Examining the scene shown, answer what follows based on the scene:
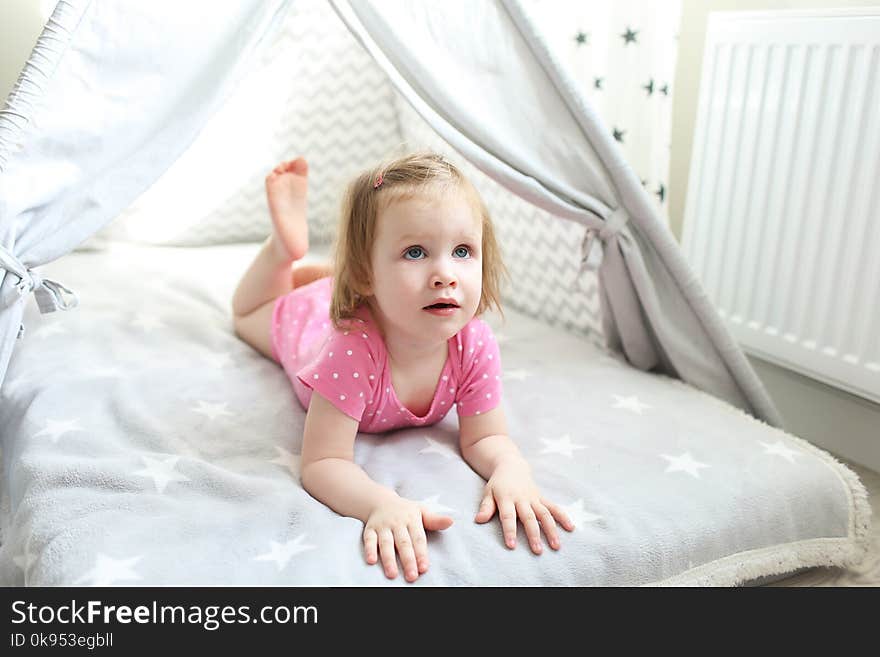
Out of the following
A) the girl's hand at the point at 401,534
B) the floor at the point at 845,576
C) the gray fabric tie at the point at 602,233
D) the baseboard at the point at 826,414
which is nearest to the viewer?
the girl's hand at the point at 401,534

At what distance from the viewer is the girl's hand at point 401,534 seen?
3.22 ft

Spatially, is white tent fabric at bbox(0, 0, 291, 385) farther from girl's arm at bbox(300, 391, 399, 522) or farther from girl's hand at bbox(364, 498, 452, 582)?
girl's hand at bbox(364, 498, 452, 582)

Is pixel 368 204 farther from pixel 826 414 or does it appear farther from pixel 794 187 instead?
pixel 826 414

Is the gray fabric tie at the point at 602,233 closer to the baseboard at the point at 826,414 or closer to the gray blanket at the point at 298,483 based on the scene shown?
the gray blanket at the point at 298,483

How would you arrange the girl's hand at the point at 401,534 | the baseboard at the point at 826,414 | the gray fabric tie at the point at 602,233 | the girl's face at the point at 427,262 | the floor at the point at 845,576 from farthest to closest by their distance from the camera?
the baseboard at the point at 826,414 < the gray fabric tie at the point at 602,233 < the floor at the point at 845,576 < the girl's face at the point at 427,262 < the girl's hand at the point at 401,534

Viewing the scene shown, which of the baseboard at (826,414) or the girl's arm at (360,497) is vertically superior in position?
the girl's arm at (360,497)

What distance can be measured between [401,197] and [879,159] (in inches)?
33.4

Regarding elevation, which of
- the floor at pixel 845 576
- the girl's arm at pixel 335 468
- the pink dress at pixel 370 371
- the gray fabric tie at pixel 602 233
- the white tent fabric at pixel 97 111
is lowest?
the floor at pixel 845 576

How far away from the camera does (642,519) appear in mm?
1109

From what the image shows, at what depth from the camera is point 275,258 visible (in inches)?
61.5

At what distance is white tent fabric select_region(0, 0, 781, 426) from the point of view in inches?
41.8

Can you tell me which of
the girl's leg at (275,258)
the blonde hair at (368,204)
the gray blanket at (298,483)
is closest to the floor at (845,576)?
the gray blanket at (298,483)

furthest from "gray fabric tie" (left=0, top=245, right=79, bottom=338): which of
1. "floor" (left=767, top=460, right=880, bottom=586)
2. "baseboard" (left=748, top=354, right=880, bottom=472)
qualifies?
"baseboard" (left=748, top=354, right=880, bottom=472)
